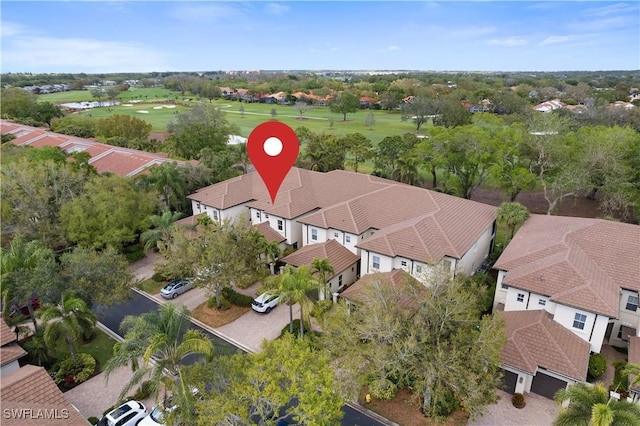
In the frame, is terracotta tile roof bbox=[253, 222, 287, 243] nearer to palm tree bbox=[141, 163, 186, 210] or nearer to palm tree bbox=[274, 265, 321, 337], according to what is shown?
palm tree bbox=[141, 163, 186, 210]

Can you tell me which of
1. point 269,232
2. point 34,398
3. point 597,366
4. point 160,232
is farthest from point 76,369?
point 597,366

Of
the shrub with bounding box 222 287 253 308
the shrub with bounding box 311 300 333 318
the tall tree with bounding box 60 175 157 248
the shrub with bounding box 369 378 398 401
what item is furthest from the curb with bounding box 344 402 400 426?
the tall tree with bounding box 60 175 157 248

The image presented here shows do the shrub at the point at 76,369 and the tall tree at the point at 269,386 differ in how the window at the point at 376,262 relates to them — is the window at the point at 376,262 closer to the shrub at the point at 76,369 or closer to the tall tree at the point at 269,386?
the tall tree at the point at 269,386

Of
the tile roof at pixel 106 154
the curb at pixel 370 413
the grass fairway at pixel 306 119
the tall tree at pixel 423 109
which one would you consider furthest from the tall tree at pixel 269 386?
the tall tree at pixel 423 109

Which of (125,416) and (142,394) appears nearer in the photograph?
(125,416)

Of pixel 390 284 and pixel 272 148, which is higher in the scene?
pixel 272 148

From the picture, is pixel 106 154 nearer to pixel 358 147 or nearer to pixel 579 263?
pixel 358 147
